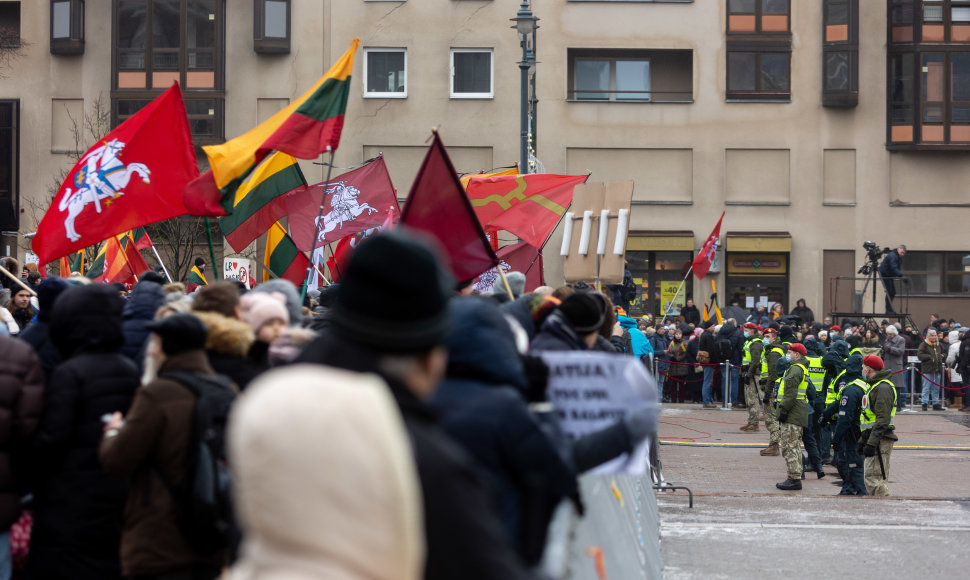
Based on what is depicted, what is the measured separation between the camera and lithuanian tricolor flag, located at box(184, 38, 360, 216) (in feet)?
29.6

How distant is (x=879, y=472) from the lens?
45.7 ft

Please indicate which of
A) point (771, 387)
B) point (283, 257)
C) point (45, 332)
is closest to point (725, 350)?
point (771, 387)

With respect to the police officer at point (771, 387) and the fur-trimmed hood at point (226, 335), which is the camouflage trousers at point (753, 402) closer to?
the police officer at point (771, 387)

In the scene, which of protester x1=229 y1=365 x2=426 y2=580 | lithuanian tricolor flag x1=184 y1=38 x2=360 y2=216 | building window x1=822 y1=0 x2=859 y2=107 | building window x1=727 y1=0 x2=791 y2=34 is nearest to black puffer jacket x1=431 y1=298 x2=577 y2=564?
protester x1=229 y1=365 x2=426 y2=580

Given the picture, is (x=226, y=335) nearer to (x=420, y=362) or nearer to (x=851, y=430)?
(x=420, y=362)

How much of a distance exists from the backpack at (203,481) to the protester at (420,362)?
270 centimetres

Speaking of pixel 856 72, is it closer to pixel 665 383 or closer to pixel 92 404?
pixel 665 383

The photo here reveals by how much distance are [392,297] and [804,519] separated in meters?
10.1

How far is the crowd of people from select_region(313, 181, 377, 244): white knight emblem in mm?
5281

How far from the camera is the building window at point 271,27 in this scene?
3959cm

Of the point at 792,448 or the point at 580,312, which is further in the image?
the point at 792,448

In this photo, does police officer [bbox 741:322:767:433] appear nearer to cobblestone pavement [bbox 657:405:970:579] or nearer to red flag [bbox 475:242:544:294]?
cobblestone pavement [bbox 657:405:970:579]

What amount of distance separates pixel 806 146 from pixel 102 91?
22875 mm

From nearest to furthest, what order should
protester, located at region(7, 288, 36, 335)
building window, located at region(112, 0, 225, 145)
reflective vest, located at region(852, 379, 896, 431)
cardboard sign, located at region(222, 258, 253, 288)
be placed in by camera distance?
1. protester, located at region(7, 288, 36, 335)
2. reflective vest, located at region(852, 379, 896, 431)
3. cardboard sign, located at region(222, 258, 253, 288)
4. building window, located at region(112, 0, 225, 145)
